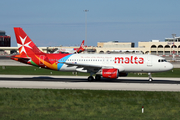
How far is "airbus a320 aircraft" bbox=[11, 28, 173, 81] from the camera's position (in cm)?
3969

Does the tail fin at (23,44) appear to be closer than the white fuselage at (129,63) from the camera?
No

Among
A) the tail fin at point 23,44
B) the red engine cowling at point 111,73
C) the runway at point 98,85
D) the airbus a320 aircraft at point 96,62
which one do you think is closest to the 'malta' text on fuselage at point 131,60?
the airbus a320 aircraft at point 96,62

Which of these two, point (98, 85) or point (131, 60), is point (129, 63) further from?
point (98, 85)

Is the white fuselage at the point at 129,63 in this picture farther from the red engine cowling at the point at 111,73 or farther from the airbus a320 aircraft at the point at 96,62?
the red engine cowling at the point at 111,73

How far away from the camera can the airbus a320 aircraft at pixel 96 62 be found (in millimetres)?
39688

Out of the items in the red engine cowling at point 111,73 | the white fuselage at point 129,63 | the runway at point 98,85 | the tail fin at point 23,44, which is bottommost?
the runway at point 98,85

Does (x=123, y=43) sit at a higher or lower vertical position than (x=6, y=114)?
higher

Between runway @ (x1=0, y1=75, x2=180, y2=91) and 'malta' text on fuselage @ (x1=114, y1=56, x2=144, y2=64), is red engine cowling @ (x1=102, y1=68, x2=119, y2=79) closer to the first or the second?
runway @ (x1=0, y1=75, x2=180, y2=91)

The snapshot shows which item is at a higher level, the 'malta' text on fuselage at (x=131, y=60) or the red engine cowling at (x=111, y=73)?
the 'malta' text on fuselage at (x=131, y=60)

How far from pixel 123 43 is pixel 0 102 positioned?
6317 inches

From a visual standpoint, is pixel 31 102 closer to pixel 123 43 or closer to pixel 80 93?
pixel 80 93

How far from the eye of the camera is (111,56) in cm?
4128

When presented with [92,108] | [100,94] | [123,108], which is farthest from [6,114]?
[100,94]

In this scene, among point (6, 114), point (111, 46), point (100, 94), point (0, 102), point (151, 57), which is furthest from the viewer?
point (111, 46)
